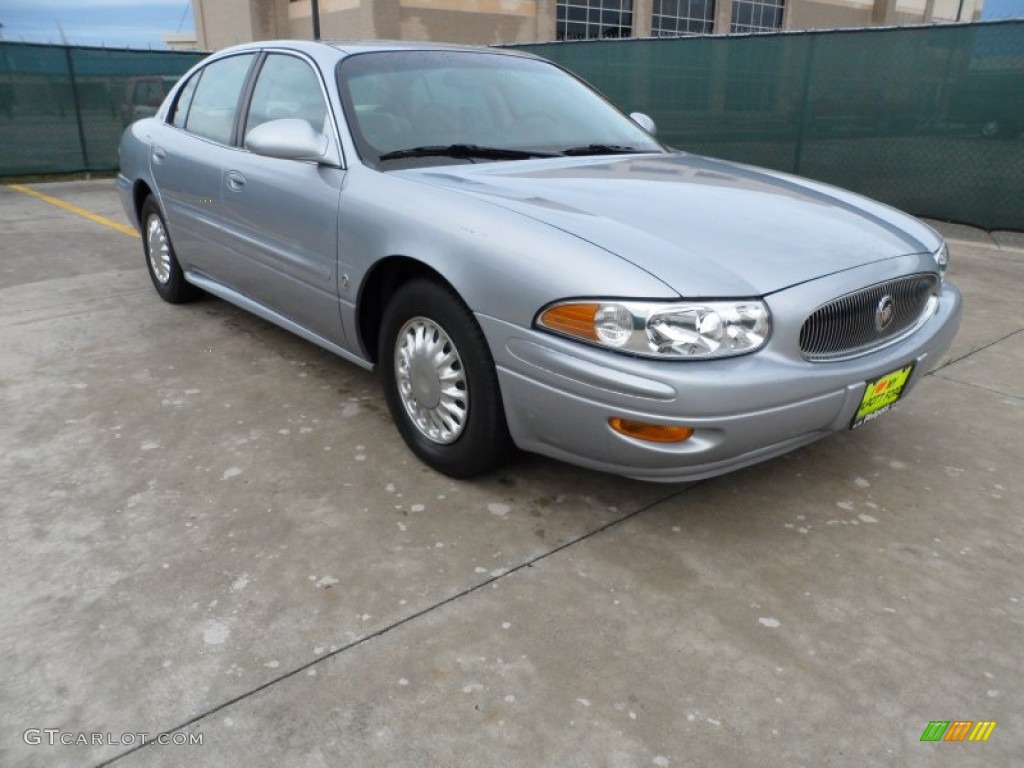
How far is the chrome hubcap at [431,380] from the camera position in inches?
116

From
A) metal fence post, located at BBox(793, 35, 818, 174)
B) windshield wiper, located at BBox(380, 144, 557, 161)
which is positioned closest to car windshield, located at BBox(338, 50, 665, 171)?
windshield wiper, located at BBox(380, 144, 557, 161)

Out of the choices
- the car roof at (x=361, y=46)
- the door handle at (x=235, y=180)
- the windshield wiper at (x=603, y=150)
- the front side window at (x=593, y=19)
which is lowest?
the door handle at (x=235, y=180)

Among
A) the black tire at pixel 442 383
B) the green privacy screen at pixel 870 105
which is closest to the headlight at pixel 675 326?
the black tire at pixel 442 383

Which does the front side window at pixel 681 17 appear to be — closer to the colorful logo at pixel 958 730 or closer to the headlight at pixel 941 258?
the headlight at pixel 941 258

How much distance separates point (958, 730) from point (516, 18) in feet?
97.2

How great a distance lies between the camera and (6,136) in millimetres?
11578

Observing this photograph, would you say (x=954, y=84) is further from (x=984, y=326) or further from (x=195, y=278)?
(x=195, y=278)

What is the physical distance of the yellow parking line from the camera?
8.14 metres

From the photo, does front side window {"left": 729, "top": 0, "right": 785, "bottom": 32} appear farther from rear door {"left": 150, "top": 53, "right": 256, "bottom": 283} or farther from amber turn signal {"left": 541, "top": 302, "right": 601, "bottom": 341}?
amber turn signal {"left": 541, "top": 302, "right": 601, "bottom": 341}

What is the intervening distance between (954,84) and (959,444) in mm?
6069

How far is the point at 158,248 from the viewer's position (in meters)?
5.23

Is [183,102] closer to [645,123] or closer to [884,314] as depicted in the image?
[645,123]

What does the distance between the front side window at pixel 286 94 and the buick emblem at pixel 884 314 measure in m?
2.30

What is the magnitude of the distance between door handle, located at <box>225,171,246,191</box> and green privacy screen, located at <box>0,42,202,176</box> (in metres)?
8.55
